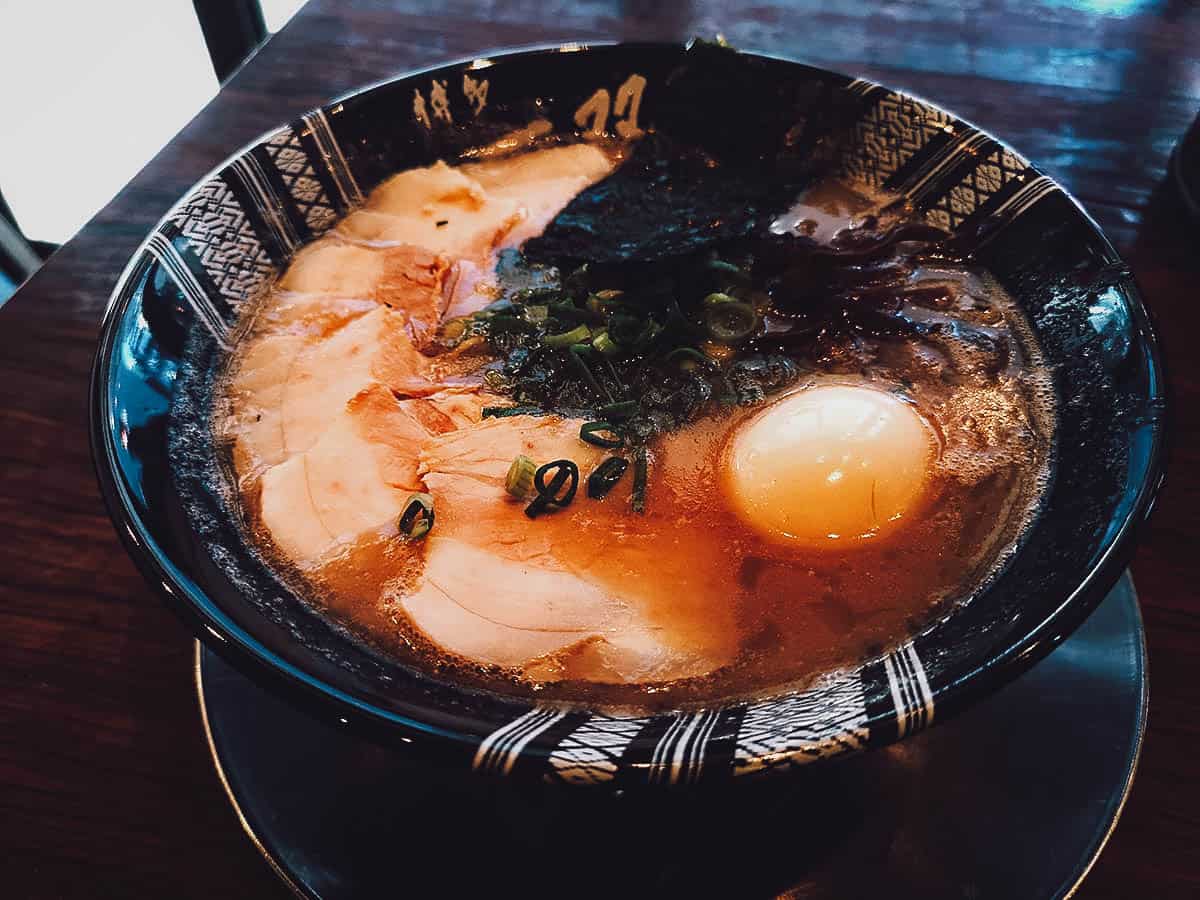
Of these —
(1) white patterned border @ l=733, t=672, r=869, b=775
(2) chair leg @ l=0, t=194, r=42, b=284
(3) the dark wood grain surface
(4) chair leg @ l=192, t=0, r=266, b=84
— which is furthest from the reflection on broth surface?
(4) chair leg @ l=192, t=0, r=266, b=84

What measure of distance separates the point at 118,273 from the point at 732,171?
5.04ft

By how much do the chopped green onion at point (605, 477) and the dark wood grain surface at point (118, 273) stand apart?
766 mm

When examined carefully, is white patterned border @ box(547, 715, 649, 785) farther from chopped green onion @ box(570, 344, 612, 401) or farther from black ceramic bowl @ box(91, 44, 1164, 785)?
chopped green onion @ box(570, 344, 612, 401)

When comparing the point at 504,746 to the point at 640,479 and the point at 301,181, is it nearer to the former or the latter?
the point at 640,479

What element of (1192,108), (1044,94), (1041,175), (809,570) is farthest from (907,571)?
(1192,108)

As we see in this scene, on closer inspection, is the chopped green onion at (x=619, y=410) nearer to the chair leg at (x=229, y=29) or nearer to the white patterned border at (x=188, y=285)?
the white patterned border at (x=188, y=285)

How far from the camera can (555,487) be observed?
1.52 meters

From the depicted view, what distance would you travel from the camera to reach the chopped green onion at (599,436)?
1623 millimetres

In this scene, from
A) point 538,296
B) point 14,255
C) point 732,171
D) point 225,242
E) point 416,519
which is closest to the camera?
point 416,519

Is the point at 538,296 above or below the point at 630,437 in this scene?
above

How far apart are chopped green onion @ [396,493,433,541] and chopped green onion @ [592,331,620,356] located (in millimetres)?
488

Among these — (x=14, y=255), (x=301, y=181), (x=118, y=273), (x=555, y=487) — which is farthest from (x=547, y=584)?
(x=14, y=255)

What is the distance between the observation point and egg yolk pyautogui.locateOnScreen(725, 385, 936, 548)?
4.98 ft

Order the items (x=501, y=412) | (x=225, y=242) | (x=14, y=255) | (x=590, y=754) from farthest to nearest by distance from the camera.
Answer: (x=14, y=255), (x=225, y=242), (x=501, y=412), (x=590, y=754)
